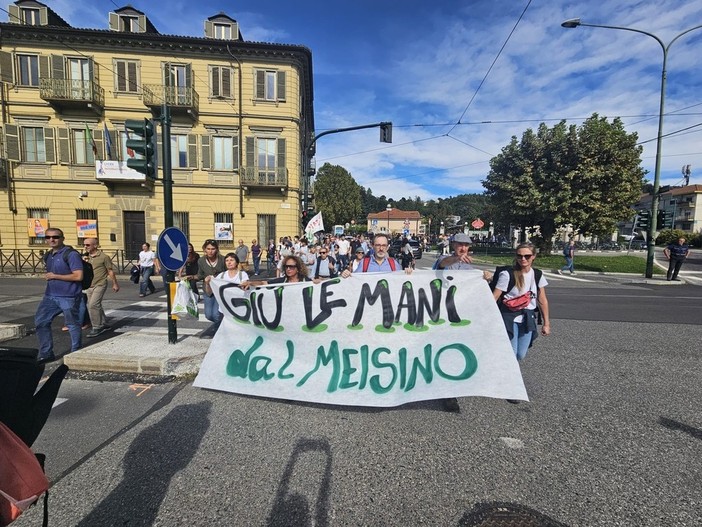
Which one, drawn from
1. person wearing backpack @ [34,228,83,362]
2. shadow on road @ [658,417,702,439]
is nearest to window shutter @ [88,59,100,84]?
person wearing backpack @ [34,228,83,362]

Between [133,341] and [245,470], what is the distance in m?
3.77

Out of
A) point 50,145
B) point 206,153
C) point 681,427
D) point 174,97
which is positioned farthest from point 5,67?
point 681,427

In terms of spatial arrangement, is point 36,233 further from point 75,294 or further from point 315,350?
point 315,350

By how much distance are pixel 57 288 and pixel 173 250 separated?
1.59 metres

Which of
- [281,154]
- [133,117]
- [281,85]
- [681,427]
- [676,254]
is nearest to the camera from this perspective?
[681,427]

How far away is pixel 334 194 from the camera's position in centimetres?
6241

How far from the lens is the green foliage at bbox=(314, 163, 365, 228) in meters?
62.0

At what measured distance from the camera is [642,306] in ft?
33.5

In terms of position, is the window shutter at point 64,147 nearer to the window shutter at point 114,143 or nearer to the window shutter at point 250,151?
the window shutter at point 114,143

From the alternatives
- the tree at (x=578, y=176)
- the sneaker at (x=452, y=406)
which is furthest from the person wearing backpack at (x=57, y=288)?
the tree at (x=578, y=176)

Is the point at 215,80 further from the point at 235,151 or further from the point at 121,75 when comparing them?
the point at 121,75

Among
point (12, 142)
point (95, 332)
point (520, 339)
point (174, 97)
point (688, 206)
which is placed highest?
point (174, 97)

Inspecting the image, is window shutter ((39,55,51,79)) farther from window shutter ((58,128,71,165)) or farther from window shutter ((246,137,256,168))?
window shutter ((246,137,256,168))

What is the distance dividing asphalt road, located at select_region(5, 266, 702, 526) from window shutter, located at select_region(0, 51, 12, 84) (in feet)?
84.8
